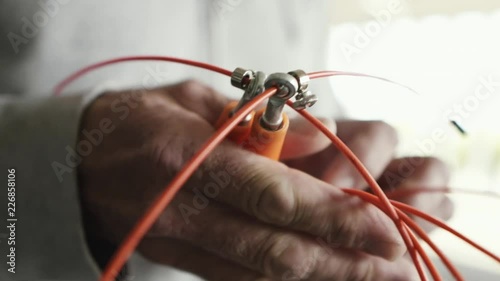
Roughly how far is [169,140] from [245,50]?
26 cm

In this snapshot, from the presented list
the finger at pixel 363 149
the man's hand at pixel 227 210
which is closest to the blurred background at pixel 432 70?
the finger at pixel 363 149

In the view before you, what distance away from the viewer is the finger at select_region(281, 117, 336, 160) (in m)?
0.25

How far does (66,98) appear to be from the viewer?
0.25m

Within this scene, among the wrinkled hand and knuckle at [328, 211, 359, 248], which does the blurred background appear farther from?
knuckle at [328, 211, 359, 248]

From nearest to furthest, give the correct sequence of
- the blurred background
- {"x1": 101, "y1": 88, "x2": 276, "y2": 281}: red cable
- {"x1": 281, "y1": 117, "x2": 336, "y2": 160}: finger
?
1. {"x1": 101, "y1": 88, "x2": 276, "y2": 281}: red cable
2. {"x1": 281, "y1": 117, "x2": 336, "y2": 160}: finger
3. the blurred background

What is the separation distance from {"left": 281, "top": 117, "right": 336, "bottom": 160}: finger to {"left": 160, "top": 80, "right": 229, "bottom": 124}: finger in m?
0.04

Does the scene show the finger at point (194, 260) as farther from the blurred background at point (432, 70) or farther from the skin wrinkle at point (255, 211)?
the blurred background at point (432, 70)

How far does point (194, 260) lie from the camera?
0.74 ft

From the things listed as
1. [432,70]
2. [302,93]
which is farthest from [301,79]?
[432,70]

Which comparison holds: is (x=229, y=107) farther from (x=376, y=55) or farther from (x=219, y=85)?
(x=376, y=55)

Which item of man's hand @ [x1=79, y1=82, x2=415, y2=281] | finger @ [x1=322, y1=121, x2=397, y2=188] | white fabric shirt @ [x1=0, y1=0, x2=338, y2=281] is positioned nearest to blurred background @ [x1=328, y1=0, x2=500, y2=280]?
white fabric shirt @ [x1=0, y1=0, x2=338, y2=281]

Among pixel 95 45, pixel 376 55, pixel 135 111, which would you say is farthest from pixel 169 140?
pixel 376 55

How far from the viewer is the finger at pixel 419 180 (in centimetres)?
30

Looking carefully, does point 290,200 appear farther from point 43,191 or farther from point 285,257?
point 43,191
